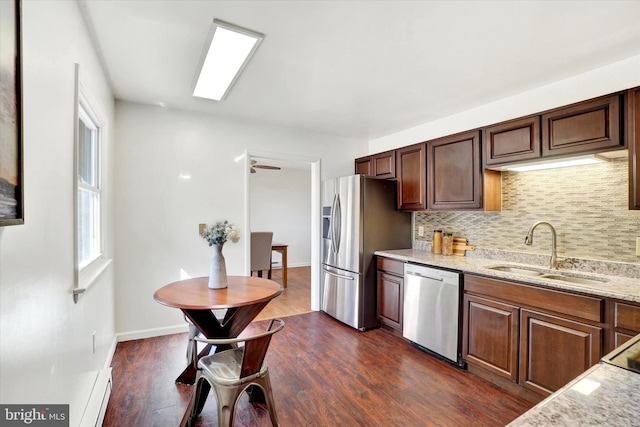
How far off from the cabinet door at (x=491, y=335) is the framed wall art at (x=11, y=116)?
280cm

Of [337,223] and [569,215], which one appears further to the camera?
[337,223]

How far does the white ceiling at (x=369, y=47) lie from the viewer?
1711 millimetres

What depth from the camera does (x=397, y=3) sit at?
5.44 feet

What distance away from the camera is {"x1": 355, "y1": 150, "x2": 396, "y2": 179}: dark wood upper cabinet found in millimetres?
3758

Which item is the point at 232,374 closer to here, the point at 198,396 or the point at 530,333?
the point at 198,396

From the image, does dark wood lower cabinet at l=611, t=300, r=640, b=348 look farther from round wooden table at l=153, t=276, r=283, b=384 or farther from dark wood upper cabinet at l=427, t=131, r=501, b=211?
round wooden table at l=153, t=276, r=283, b=384

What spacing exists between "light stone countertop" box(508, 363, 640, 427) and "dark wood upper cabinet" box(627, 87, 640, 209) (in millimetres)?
1702

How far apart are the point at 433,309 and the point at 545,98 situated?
7.04 feet

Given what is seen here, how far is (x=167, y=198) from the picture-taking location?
3.31m

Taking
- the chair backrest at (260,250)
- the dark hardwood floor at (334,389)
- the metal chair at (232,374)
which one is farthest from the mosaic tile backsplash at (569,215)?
the chair backrest at (260,250)

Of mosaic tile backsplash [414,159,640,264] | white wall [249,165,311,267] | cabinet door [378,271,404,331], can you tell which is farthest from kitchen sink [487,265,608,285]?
white wall [249,165,311,267]

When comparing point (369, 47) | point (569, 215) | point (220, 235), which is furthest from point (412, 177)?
A: point (220, 235)

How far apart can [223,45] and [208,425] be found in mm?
2494

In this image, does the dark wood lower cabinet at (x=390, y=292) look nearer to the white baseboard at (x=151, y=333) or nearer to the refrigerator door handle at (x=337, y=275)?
the refrigerator door handle at (x=337, y=275)
